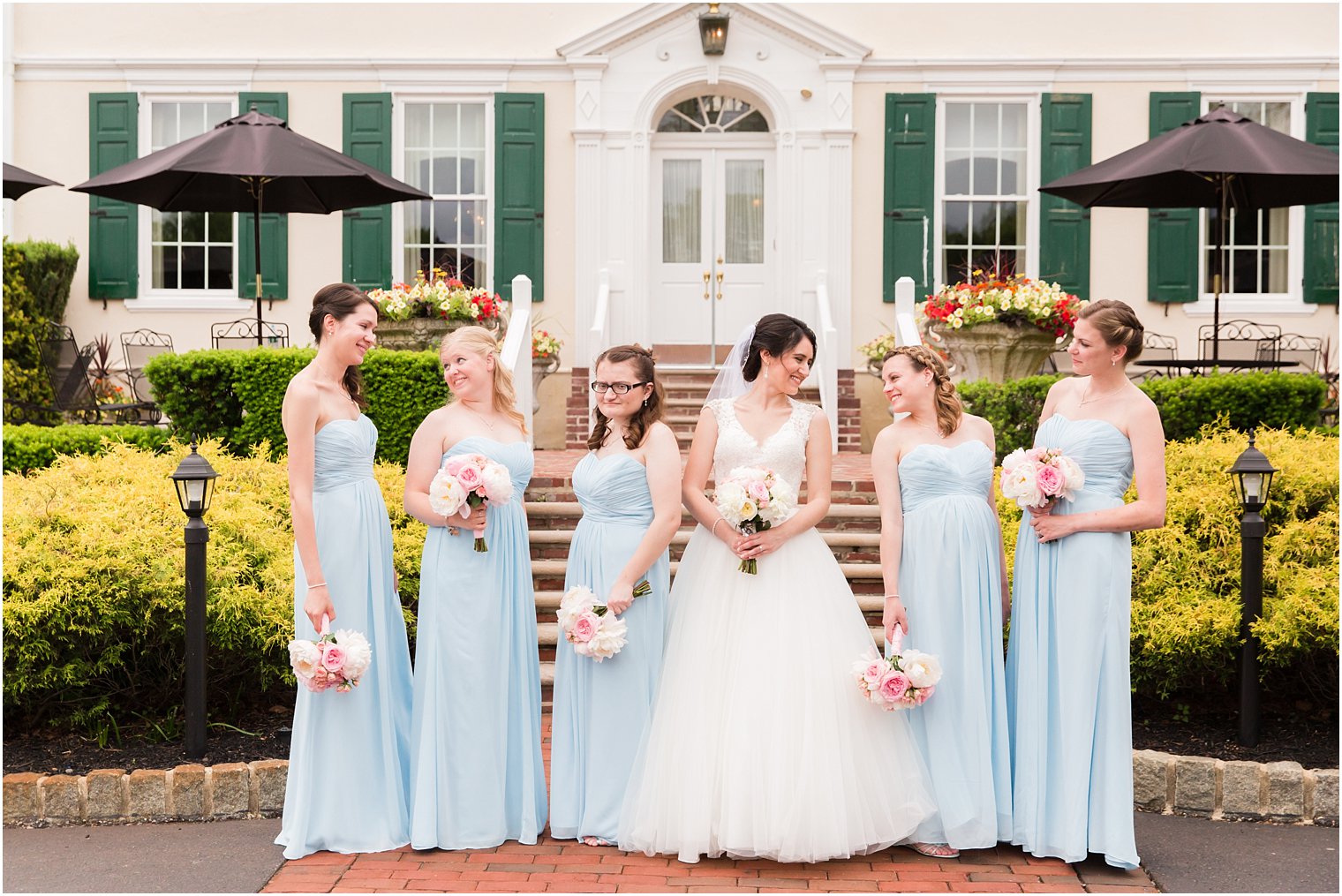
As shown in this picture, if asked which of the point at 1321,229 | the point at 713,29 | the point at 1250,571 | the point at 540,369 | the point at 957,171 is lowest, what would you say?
the point at 1250,571

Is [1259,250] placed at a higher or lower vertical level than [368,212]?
lower

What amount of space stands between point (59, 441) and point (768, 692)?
6128mm

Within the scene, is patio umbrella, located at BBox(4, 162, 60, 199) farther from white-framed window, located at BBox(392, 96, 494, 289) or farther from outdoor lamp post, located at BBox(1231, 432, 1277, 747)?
outdoor lamp post, located at BBox(1231, 432, 1277, 747)

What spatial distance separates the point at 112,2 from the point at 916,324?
26.8 feet

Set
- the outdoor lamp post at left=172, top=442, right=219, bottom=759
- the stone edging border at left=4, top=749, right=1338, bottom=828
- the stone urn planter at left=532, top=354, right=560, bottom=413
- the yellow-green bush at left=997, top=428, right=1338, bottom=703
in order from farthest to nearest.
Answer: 1. the stone urn planter at left=532, top=354, right=560, bottom=413
2. the yellow-green bush at left=997, top=428, right=1338, bottom=703
3. the outdoor lamp post at left=172, top=442, right=219, bottom=759
4. the stone edging border at left=4, top=749, right=1338, bottom=828

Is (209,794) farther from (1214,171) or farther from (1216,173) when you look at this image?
(1216,173)

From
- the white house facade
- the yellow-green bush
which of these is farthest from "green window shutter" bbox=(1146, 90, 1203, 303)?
the yellow-green bush

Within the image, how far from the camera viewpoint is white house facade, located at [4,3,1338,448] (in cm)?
1188

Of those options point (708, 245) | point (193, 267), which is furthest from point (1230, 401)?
point (193, 267)

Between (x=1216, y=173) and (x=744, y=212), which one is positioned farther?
(x=744, y=212)

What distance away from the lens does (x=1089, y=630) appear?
440 cm

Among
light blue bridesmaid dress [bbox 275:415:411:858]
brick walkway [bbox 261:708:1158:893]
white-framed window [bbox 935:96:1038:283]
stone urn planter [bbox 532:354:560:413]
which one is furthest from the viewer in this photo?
white-framed window [bbox 935:96:1038:283]

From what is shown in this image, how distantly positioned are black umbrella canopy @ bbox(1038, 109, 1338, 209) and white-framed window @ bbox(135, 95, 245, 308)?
7763 millimetres

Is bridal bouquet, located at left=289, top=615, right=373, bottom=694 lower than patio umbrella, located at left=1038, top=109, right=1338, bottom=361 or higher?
lower
